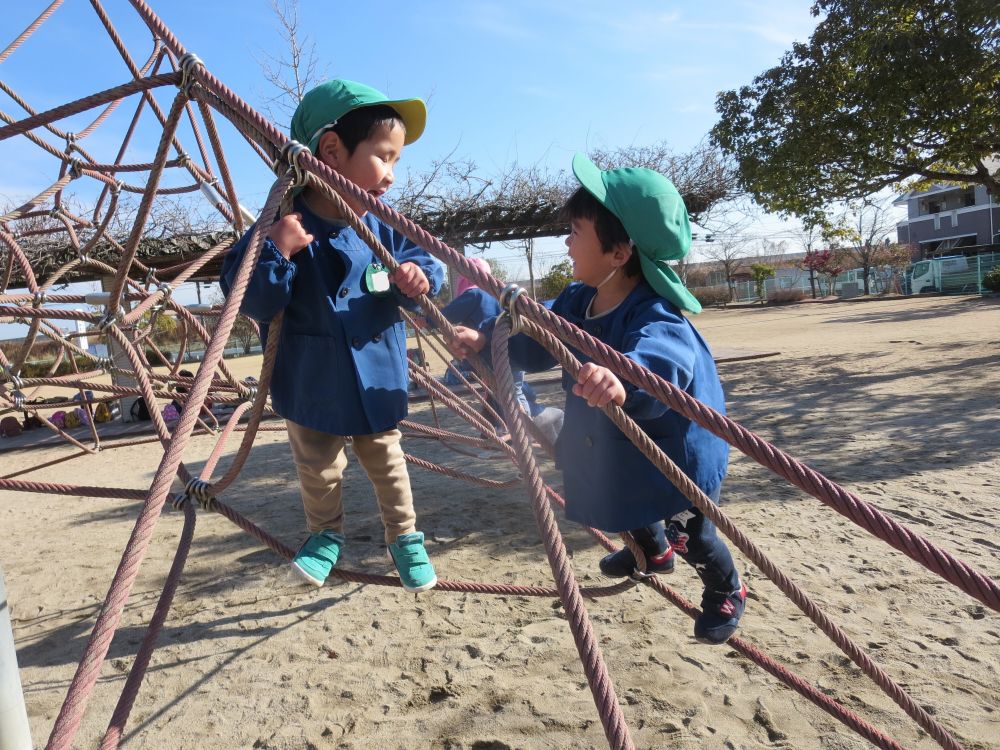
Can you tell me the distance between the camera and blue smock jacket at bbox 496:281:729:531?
1388 millimetres

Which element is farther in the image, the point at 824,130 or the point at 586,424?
the point at 824,130

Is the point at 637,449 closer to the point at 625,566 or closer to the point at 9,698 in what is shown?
the point at 625,566

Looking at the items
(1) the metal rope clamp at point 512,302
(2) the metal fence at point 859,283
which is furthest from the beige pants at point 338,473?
(2) the metal fence at point 859,283

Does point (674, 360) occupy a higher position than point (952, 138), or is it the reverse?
point (952, 138)

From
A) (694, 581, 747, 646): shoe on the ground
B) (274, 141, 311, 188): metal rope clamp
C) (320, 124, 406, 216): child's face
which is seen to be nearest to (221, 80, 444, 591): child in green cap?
(320, 124, 406, 216): child's face

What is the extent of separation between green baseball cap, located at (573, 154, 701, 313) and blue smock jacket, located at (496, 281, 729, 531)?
43mm

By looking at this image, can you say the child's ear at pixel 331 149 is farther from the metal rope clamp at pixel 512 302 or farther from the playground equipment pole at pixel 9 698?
the playground equipment pole at pixel 9 698

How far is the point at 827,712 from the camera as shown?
1605mm

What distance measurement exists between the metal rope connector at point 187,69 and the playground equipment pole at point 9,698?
935mm

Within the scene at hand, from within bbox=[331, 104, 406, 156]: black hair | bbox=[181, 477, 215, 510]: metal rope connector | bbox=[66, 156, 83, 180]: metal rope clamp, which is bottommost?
bbox=[181, 477, 215, 510]: metal rope connector

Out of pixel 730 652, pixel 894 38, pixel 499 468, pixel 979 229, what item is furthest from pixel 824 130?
pixel 979 229

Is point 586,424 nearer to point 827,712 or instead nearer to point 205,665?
point 827,712

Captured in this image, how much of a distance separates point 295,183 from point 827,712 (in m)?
1.56

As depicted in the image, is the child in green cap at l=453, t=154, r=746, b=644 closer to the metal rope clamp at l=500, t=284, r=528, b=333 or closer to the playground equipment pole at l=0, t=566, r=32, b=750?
the metal rope clamp at l=500, t=284, r=528, b=333
